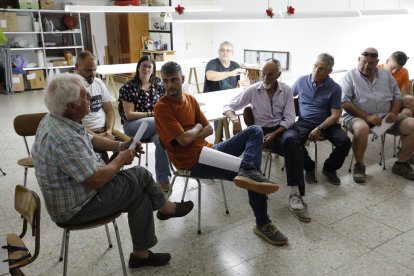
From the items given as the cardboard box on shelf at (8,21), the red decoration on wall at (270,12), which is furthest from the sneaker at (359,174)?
the cardboard box on shelf at (8,21)

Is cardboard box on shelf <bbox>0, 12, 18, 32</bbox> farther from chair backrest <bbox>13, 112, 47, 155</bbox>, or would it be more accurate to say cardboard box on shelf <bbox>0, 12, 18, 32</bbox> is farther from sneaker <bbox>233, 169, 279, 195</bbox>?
sneaker <bbox>233, 169, 279, 195</bbox>

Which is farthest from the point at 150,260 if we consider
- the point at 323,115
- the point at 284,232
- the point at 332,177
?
the point at 323,115

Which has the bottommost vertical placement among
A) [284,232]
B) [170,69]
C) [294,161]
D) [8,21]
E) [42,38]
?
[284,232]

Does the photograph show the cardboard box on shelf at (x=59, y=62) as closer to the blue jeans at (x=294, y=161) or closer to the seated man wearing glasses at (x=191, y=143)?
→ the seated man wearing glasses at (x=191, y=143)

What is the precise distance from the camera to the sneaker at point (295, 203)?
267cm

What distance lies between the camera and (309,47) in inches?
256

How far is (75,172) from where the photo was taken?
65.3 inches

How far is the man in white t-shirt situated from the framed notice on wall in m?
4.18

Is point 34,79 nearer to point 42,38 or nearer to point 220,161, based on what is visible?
point 42,38

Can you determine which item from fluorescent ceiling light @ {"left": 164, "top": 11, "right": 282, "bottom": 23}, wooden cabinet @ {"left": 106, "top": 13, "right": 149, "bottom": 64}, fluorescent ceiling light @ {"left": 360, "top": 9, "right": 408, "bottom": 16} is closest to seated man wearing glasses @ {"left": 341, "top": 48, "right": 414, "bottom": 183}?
fluorescent ceiling light @ {"left": 164, "top": 11, "right": 282, "bottom": 23}

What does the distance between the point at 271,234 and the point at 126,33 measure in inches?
322

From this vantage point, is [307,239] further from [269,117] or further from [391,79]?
[391,79]

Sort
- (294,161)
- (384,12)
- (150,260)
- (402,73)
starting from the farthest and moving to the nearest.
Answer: (384,12) → (402,73) → (294,161) → (150,260)

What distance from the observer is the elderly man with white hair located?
5.44ft
